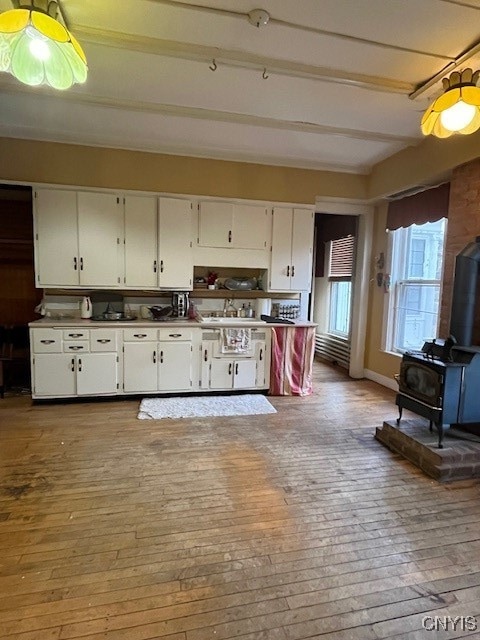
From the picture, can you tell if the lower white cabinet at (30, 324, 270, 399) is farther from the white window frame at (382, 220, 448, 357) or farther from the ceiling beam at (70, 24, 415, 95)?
the ceiling beam at (70, 24, 415, 95)

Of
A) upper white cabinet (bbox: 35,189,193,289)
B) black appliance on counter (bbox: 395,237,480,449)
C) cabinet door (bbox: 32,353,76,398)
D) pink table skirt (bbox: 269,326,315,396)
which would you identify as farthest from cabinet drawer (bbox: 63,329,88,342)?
black appliance on counter (bbox: 395,237,480,449)

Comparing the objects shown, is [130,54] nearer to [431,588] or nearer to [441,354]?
[441,354]

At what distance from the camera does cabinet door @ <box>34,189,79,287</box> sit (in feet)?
13.5

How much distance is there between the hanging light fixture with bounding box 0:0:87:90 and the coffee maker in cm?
277

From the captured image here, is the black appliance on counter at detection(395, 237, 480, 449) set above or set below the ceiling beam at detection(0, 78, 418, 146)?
below

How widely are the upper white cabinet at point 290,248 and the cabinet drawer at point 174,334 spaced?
50.5 inches

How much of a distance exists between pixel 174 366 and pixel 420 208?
344 centimetres

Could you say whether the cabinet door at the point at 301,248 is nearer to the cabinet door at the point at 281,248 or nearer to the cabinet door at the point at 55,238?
the cabinet door at the point at 281,248

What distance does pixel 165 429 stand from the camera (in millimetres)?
3480

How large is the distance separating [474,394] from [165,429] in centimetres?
268

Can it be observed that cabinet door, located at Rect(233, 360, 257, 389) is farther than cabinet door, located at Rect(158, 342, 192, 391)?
Yes

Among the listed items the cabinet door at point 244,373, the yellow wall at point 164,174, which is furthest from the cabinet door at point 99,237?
the cabinet door at point 244,373

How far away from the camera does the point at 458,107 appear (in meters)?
2.35

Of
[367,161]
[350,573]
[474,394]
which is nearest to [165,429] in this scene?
[350,573]
